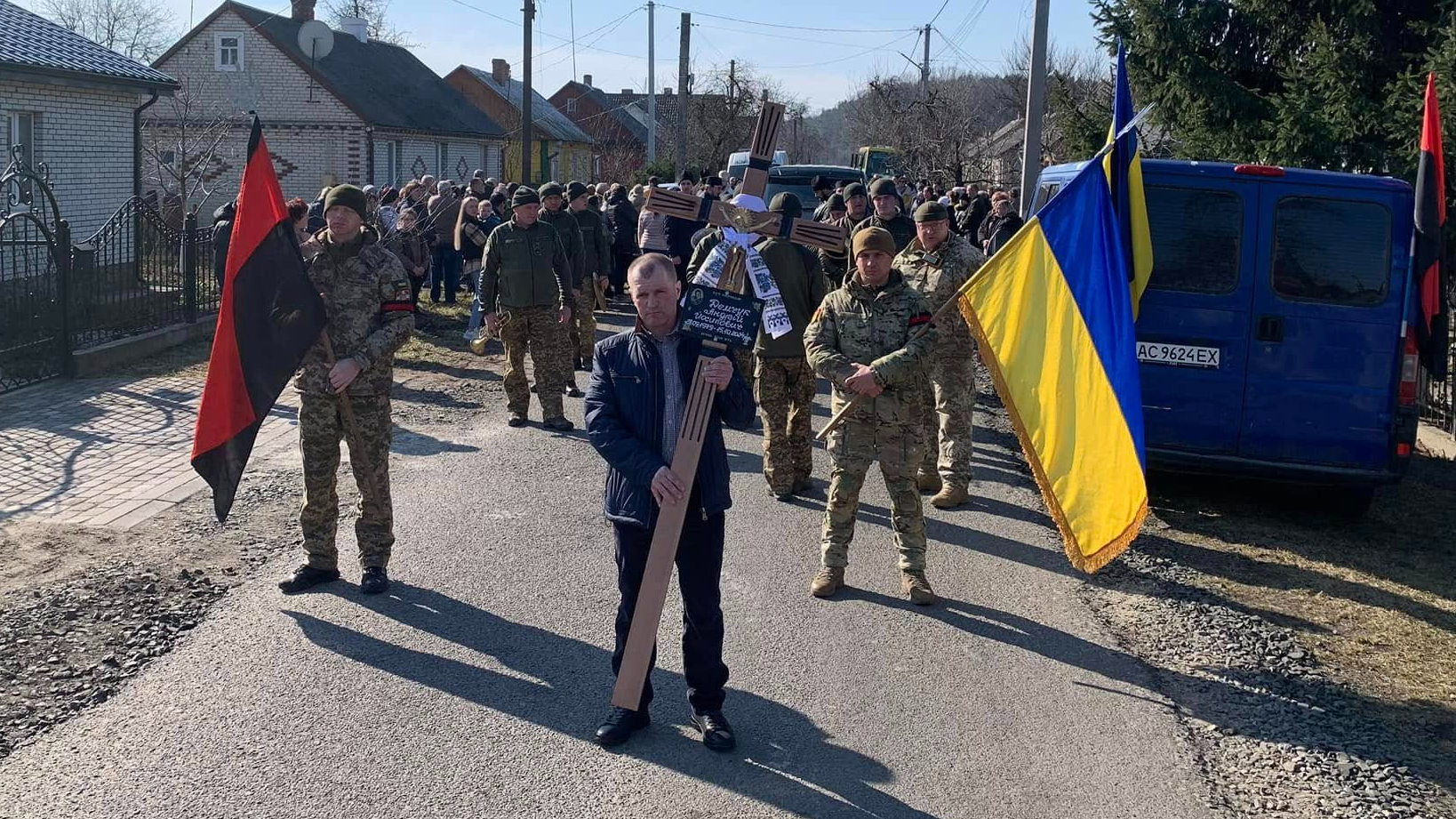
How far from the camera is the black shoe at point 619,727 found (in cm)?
483

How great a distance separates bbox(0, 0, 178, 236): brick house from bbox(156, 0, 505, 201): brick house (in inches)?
579

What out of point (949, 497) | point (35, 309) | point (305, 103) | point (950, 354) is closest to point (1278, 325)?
point (950, 354)

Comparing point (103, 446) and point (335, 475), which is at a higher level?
point (335, 475)

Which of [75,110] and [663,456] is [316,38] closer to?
[75,110]

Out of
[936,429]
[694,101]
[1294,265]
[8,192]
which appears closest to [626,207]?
[8,192]

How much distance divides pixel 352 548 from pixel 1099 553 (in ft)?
13.2

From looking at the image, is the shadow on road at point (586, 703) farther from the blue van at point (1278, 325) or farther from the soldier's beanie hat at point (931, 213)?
the blue van at point (1278, 325)

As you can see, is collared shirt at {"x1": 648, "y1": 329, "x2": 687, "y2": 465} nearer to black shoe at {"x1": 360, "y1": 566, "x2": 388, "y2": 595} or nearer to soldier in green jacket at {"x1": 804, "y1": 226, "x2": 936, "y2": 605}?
soldier in green jacket at {"x1": 804, "y1": 226, "x2": 936, "y2": 605}

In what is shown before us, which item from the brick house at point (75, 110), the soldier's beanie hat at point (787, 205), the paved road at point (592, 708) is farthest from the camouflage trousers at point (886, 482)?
the brick house at point (75, 110)

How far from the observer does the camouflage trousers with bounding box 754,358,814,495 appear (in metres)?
8.52

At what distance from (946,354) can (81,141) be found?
15857 mm

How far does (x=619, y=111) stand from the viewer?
83.9m

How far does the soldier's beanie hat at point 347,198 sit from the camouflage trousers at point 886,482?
263 centimetres

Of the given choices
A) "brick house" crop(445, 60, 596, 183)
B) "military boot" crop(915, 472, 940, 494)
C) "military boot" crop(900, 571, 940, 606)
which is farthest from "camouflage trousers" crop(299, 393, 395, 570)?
"brick house" crop(445, 60, 596, 183)
